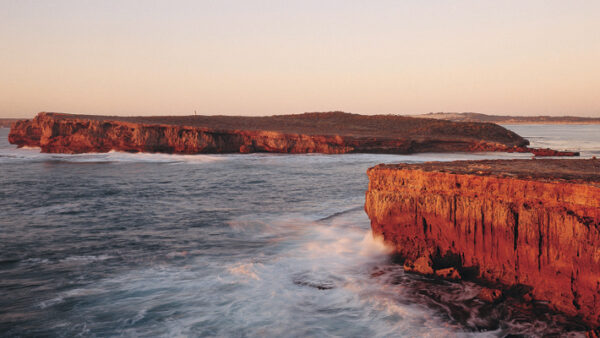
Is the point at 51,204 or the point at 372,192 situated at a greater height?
the point at 372,192

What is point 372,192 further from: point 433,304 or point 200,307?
point 200,307

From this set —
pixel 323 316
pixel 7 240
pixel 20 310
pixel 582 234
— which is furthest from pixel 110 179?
pixel 582 234

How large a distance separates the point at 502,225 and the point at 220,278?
430cm

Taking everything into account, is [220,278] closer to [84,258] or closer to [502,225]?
[84,258]

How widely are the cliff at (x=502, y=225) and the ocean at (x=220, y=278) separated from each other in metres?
0.33

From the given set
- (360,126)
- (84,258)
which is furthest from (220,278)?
(360,126)

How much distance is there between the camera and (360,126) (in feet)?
147

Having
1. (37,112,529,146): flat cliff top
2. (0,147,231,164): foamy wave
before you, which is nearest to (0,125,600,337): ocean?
(0,147,231,164): foamy wave

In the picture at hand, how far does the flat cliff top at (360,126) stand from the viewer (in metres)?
38.4

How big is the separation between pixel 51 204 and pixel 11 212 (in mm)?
1270

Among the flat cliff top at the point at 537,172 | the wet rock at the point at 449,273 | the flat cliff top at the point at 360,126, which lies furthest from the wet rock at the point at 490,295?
the flat cliff top at the point at 360,126

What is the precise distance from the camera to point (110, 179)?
19469 mm

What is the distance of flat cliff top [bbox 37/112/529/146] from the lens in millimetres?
38406

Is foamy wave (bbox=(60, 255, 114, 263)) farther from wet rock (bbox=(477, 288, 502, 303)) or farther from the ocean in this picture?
wet rock (bbox=(477, 288, 502, 303))
